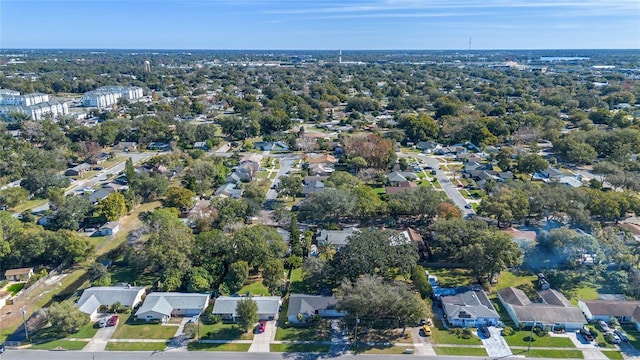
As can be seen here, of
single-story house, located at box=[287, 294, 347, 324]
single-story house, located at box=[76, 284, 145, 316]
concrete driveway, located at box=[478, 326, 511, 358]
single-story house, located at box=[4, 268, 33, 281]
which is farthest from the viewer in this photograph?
single-story house, located at box=[4, 268, 33, 281]

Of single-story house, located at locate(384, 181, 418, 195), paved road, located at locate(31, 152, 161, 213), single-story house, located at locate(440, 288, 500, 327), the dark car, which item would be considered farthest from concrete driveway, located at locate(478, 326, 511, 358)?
paved road, located at locate(31, 152, 161, 213)

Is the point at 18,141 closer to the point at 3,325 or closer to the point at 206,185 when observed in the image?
the point at 206,185

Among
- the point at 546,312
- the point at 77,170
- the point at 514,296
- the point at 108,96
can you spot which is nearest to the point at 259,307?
the point at 514,296

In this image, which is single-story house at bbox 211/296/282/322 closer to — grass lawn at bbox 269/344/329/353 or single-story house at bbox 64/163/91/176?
grass lawn at bbox 269/344/329/353

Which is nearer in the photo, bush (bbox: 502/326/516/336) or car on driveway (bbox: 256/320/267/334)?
bush (bbox: 502/326/516/336)

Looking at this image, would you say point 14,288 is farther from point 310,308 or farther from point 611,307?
point 611,307

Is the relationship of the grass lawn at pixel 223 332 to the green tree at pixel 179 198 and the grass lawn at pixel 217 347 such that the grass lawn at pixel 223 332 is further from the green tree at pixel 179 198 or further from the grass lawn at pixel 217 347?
the green tree at pixel 179 198
